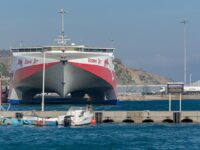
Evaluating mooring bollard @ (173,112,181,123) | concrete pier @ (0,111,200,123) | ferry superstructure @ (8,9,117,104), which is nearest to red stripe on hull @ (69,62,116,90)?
ferry superstructure @ (8,9,117,104)

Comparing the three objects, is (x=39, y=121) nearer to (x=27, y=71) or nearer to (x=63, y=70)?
(x=63, y=70)

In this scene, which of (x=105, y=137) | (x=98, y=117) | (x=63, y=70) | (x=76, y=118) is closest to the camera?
(x=105, y=137)

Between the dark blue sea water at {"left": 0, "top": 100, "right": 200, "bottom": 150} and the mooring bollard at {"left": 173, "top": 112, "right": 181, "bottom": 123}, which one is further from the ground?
the mooring bollard at {"left": 173, "top": 112, "right": 181, "bottom": 123}

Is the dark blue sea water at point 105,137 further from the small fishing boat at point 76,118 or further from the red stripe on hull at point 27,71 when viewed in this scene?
the red stripe on hull at point 27,71

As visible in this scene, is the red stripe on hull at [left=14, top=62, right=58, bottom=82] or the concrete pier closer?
the concrete pier

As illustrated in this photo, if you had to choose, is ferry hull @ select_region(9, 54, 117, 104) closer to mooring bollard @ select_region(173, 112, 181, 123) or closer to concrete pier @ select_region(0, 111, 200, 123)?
concrete pier @ select_region(0, 111, 200, 123)

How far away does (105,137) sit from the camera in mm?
72438

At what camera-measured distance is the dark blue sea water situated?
213 ft

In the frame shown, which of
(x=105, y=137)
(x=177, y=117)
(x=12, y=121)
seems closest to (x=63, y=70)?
(x=12, y=121)

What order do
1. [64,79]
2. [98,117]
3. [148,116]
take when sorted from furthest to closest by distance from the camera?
[64,79] → [98,117] → [148,116]

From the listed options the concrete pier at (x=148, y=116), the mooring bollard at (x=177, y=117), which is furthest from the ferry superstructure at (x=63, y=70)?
the mooring bollard at (x=177, y=117)

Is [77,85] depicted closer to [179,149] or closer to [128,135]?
[128,135]

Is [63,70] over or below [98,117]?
over

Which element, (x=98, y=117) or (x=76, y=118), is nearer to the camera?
(x=76, y=118)
